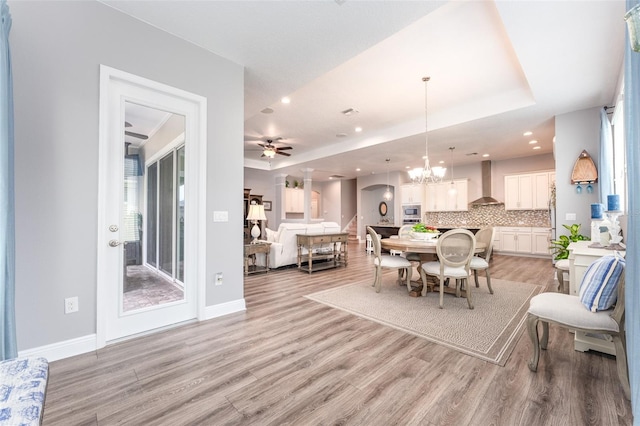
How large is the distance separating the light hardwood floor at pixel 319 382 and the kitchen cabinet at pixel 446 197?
6624 millimetres

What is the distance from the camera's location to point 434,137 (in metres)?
5.68

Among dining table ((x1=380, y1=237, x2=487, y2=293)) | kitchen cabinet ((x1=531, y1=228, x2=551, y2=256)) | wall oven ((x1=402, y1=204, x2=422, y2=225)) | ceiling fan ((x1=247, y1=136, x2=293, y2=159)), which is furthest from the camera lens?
wall oven ((x1=402, y1=204, x2=422, y2=225))

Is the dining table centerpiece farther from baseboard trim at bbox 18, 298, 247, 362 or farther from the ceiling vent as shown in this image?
baseboard trim at bbox 18, 298, 247, 362

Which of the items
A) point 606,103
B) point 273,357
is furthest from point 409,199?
point 273,357

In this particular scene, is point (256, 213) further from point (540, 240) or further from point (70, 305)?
point (540, 240)

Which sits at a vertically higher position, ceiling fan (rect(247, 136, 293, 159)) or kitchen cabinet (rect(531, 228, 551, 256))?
ceiling fan (rect(247, 136, 293, 159))

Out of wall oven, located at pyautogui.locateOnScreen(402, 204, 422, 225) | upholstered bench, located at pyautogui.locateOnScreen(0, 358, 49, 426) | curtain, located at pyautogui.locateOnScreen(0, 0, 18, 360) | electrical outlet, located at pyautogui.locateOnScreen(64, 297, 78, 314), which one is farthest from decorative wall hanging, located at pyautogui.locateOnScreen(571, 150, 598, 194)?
electrical outlet, located at pyautogui.locateOnScreen(64, 297, 78, 314)

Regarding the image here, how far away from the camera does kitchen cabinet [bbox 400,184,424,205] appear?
935cm

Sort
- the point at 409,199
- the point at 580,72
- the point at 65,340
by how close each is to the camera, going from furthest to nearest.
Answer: the point at 409,199 → the point at 580,72 → the point at 65,340

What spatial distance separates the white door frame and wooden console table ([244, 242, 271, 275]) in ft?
7.33

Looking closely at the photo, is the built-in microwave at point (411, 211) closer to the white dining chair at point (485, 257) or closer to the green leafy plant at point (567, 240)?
the green leafy plant at point (567, 240)

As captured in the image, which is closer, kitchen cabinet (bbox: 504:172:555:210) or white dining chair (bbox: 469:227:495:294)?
white dining chair (bbox: 469:227:495:294)

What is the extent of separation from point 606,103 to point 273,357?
5.75m

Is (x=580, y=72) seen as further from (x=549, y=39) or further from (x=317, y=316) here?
(x=317, y=316)
